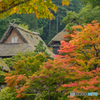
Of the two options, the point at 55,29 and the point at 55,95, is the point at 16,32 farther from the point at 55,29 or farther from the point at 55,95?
Answer: the point at 55,29

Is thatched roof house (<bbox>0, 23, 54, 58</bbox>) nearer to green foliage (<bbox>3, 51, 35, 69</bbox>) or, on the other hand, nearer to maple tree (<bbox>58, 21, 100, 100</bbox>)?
green foliage (<bbox>3, 51, 35, 69</bbox>)

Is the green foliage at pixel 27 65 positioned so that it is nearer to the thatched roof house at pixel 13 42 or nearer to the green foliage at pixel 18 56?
the green foliage at pixel 18 56

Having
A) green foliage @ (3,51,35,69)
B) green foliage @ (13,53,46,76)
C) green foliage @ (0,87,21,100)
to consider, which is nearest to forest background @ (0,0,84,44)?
green foliage @ (3,51,35,69)

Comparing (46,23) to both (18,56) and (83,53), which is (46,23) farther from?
(83,53)

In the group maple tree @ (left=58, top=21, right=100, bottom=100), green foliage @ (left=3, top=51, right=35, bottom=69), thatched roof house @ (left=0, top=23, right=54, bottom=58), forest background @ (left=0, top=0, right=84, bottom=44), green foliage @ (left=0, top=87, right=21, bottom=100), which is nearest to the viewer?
maple tree @ (left=58, top=21, right=100, bottom=100)

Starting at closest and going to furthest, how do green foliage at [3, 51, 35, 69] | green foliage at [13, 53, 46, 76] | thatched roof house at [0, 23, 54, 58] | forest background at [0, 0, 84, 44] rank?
1. green foliage at [13, 53, 46, 76]
2. green foliage at [3, 51, 35, 69]
3. thatched roof house at [0, 23, 54, 58]
4. forest background at [0, 0, 84, 44]

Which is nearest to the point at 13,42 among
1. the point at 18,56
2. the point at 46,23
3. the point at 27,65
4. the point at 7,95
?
the point at 18,56

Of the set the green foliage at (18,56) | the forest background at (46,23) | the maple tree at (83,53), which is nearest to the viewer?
the maple tree at (83,53)

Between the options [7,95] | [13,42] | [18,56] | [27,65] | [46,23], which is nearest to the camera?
[7,95]

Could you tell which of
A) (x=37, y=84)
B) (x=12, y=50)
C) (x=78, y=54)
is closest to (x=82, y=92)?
(x=78, y=54)

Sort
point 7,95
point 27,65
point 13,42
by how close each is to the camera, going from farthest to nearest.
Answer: point 13,42, point 27,65, point 7,95

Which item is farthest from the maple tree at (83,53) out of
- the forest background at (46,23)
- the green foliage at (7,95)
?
the forest background at (46,23)

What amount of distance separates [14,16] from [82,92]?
34.0 m

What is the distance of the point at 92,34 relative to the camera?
9633 millimetres
